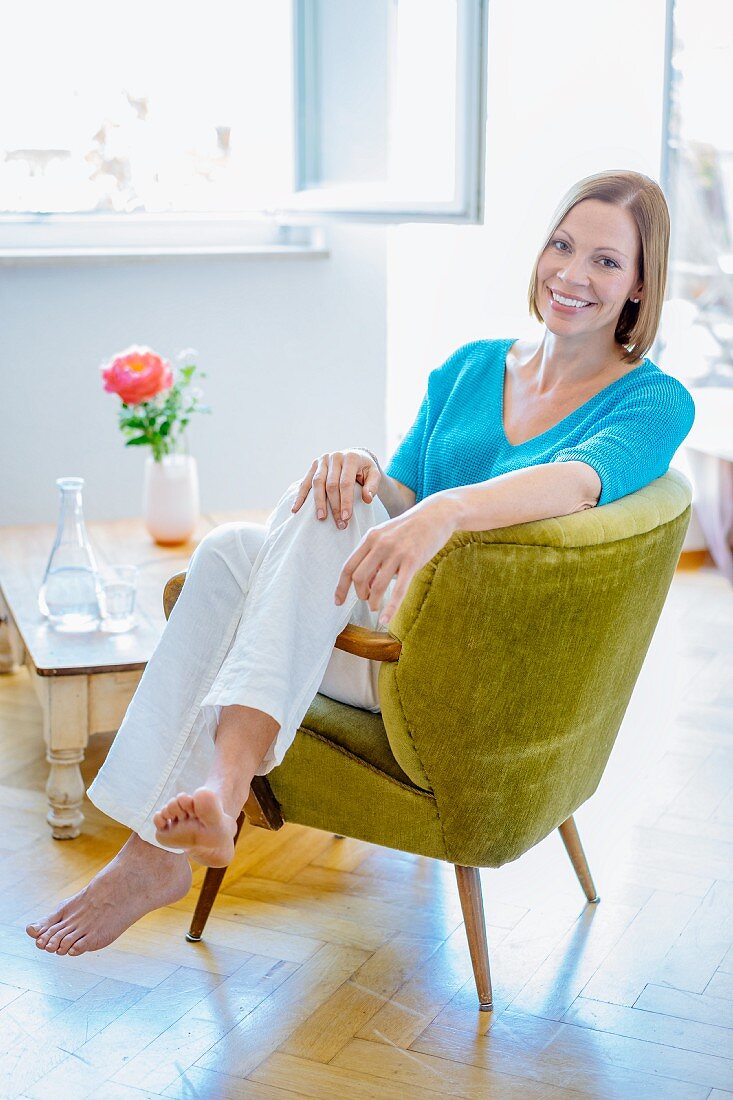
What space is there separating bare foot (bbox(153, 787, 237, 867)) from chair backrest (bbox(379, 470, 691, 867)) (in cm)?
27

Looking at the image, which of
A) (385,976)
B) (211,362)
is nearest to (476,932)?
(385,976)

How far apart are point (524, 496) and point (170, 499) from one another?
150cm

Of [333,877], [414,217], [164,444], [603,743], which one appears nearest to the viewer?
[603,743]

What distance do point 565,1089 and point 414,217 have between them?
2262 millimetres

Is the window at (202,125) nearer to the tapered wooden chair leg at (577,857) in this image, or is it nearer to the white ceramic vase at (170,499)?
the white ceramic vase at (170,499)

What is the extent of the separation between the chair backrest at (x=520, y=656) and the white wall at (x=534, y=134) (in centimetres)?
227

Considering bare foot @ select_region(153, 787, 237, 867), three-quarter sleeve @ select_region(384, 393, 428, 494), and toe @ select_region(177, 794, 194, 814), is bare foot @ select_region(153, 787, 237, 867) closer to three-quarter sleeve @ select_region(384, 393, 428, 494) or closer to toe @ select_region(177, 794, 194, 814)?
toe @ select_region(177, 794, 194, 814)

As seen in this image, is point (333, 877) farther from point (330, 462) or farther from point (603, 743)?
point (330, 462)

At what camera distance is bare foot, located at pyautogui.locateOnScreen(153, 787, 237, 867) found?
1625 millimetres

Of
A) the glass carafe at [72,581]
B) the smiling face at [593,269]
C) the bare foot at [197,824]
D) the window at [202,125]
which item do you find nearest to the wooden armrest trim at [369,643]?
the bare foot at [197,824]

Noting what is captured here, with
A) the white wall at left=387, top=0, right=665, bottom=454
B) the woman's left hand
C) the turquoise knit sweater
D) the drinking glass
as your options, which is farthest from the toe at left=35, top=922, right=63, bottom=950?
the white wall at left=387, top=0, right=665, bottom=454

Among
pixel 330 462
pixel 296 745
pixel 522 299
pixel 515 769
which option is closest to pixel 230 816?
pixel 296 745

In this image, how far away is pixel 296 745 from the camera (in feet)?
6.20

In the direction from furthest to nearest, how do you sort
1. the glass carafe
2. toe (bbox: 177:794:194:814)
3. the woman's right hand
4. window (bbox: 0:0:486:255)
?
1. window (bbox: 0:0:486:255)
2. the glass carafe
3. the woman's right hand
4. toe (bbox: 177:794:194:814)
